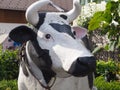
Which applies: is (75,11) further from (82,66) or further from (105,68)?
(105,68)

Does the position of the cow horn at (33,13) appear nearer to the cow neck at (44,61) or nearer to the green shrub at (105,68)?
the cow neck at (44,61)

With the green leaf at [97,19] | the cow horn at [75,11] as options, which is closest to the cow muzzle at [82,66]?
the green leaf at [97,19]

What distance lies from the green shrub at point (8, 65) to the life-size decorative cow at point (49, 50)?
611 centimetres

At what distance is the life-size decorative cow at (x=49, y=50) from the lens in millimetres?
3278

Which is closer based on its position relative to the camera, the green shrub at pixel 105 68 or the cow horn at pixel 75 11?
the cow horn at pixel 75 11

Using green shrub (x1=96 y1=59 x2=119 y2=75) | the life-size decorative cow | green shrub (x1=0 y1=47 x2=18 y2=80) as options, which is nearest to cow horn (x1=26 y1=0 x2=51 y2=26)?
the life-size decorative cow

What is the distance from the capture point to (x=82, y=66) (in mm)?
3061

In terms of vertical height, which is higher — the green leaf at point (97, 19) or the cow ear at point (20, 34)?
the green leaf at point (97, 19)

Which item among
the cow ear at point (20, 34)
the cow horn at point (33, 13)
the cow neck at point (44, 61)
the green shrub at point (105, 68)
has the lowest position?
the green shrub at point (105, 68)

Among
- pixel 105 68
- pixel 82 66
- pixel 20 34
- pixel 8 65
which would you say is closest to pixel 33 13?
pixel 20 34

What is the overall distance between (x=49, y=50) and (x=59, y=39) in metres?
0.14

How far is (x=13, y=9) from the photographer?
2531 centimetres

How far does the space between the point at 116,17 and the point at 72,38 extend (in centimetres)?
67

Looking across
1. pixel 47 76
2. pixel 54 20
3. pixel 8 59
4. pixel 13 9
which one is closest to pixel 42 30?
pixel 54 20
